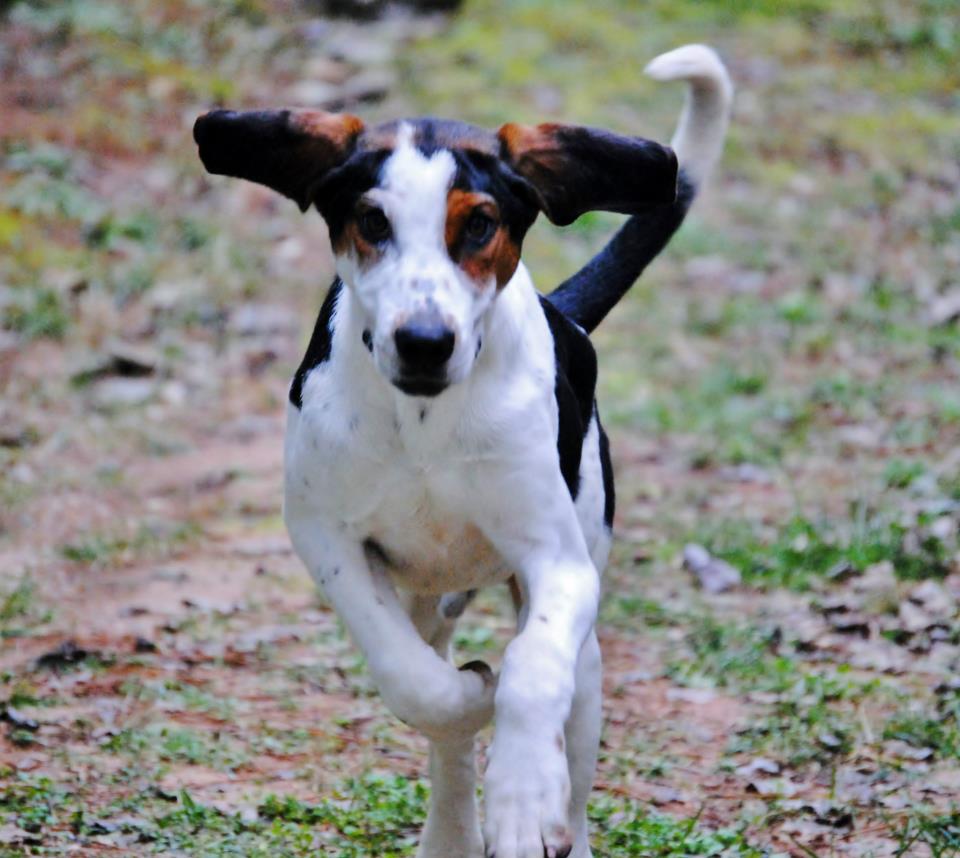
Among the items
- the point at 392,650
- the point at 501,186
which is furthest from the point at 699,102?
the point at 392,650

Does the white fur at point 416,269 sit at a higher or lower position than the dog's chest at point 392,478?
higher

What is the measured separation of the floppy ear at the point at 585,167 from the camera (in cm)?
376

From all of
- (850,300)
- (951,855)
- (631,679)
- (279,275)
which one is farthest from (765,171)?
(951,855)

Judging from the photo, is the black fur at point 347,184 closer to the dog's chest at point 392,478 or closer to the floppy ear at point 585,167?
the floppy ear at point 585,167

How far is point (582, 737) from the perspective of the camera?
4082mm

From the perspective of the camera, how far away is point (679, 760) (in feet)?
16.9

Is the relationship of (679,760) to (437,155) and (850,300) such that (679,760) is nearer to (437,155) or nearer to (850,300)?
(437,155)

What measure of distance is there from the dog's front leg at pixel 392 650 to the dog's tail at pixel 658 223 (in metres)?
1.37

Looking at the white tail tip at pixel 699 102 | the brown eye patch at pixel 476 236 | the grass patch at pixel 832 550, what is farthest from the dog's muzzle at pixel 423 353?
the grass patch at pixel 832 550

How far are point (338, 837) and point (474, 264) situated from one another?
5.85 ft

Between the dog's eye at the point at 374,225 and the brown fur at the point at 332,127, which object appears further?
the brown fur at the point at 332,127

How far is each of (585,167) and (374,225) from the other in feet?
1.92

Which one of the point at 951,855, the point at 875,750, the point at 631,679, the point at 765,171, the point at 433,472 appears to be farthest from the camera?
the point at 765,171

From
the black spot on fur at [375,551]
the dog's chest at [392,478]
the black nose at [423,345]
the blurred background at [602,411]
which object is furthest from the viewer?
the blurred background at [602,411]
